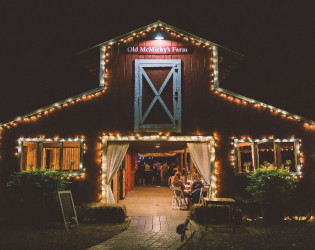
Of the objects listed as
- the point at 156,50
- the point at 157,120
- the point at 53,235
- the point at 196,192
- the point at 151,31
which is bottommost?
the point at 53,235

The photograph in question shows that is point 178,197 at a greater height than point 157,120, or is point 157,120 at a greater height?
point 157,120

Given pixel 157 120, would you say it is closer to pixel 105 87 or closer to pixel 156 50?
pixel 105 87

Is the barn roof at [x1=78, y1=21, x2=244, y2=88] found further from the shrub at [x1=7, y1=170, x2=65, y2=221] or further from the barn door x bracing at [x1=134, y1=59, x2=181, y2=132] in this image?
the shrub at [x1=7, y1=170, x2=65, y2=221]

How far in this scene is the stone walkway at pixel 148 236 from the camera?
6.88m

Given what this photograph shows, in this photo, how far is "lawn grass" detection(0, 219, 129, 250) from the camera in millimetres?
7016

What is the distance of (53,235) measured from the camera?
315 inches

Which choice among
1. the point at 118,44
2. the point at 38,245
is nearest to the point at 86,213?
the point at 38,245

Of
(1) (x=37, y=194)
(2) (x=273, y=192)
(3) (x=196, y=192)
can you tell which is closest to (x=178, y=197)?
(3) (x=196, y=192)

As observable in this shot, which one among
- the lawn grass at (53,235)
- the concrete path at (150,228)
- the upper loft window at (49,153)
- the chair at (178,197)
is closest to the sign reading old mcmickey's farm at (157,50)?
the upper loft window at (49,153)

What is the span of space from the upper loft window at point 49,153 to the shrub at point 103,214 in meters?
1.67

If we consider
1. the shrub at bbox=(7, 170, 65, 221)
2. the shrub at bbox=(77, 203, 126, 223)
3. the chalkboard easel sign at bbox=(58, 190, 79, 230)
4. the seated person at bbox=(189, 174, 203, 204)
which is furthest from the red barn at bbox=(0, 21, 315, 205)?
the chalkboard easel sign at bbox=(58, 190, 79, 230)

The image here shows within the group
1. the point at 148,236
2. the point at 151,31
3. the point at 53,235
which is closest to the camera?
the point at 148,236

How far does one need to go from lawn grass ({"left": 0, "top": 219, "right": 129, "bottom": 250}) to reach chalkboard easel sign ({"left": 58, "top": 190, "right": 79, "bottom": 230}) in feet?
0.57

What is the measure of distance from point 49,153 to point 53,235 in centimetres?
794
